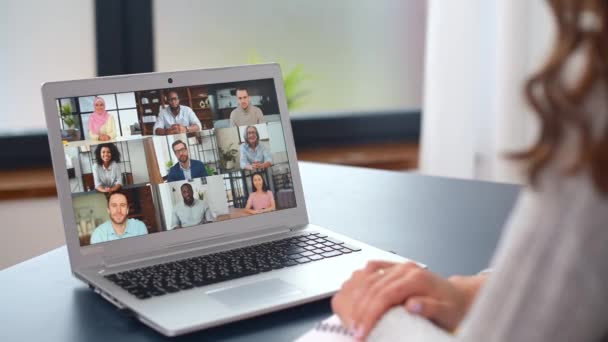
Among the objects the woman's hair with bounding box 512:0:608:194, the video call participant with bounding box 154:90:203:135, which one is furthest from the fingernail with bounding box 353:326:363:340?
the video call participant with bounding box 154:90:203:135

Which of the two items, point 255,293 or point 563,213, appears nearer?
point 563,213

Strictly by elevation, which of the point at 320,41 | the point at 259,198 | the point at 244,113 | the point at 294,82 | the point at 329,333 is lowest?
the point at 329,333

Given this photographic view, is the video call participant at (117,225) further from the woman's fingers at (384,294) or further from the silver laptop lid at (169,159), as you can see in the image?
the woman's fingers at (384,294)

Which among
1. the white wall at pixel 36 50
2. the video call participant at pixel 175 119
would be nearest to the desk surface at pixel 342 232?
the video call participant at pixel 175 119

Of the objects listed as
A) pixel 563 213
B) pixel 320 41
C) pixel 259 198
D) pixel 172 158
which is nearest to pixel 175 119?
pixel 172 158

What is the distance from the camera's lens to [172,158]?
1159 millimetres

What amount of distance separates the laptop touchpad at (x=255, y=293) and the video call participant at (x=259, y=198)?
221mm

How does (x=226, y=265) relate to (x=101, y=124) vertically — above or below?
below

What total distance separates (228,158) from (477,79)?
60.3 inches

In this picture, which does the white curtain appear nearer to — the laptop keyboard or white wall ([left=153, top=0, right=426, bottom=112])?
white wall ([left=153, top=0, right=426, bottom=112])

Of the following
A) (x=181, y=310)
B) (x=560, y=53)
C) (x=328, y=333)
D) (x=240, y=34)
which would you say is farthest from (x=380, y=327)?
(x=240, y=34)

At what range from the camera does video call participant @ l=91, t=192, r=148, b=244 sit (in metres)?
1.09

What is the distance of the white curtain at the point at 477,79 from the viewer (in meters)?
2.45

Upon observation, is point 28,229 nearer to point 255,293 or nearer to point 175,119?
point 175,119
